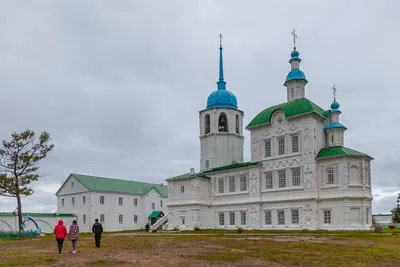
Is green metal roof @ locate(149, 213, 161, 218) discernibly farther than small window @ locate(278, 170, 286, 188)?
Yes

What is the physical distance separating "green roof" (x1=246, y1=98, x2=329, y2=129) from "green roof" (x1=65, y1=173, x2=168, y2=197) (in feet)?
80.9

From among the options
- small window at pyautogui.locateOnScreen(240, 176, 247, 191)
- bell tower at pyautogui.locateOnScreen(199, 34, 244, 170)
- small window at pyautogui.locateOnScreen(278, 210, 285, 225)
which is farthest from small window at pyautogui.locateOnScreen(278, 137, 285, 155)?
bell tower at pyautogui.locateOnScreen(199, 34, 244, 170)

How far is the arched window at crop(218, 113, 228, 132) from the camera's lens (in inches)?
2119

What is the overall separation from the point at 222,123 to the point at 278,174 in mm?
12770

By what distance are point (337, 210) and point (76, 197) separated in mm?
36369

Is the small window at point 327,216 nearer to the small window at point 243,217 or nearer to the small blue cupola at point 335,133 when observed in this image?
the small blue cupola at point 335,133

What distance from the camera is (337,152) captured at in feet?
131

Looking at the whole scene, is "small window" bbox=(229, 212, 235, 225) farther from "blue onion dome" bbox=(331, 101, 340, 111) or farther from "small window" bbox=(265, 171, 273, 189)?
"blue onion dome" bbox=(331, 101, 340, 111)

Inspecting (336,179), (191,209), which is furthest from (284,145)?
(191,209)

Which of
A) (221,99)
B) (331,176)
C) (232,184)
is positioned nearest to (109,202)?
(232,184)

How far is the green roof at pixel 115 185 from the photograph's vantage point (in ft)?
195

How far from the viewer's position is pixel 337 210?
38938 mm

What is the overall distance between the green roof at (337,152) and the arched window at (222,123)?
15159mm

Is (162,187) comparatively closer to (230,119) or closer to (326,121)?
(230,119)
